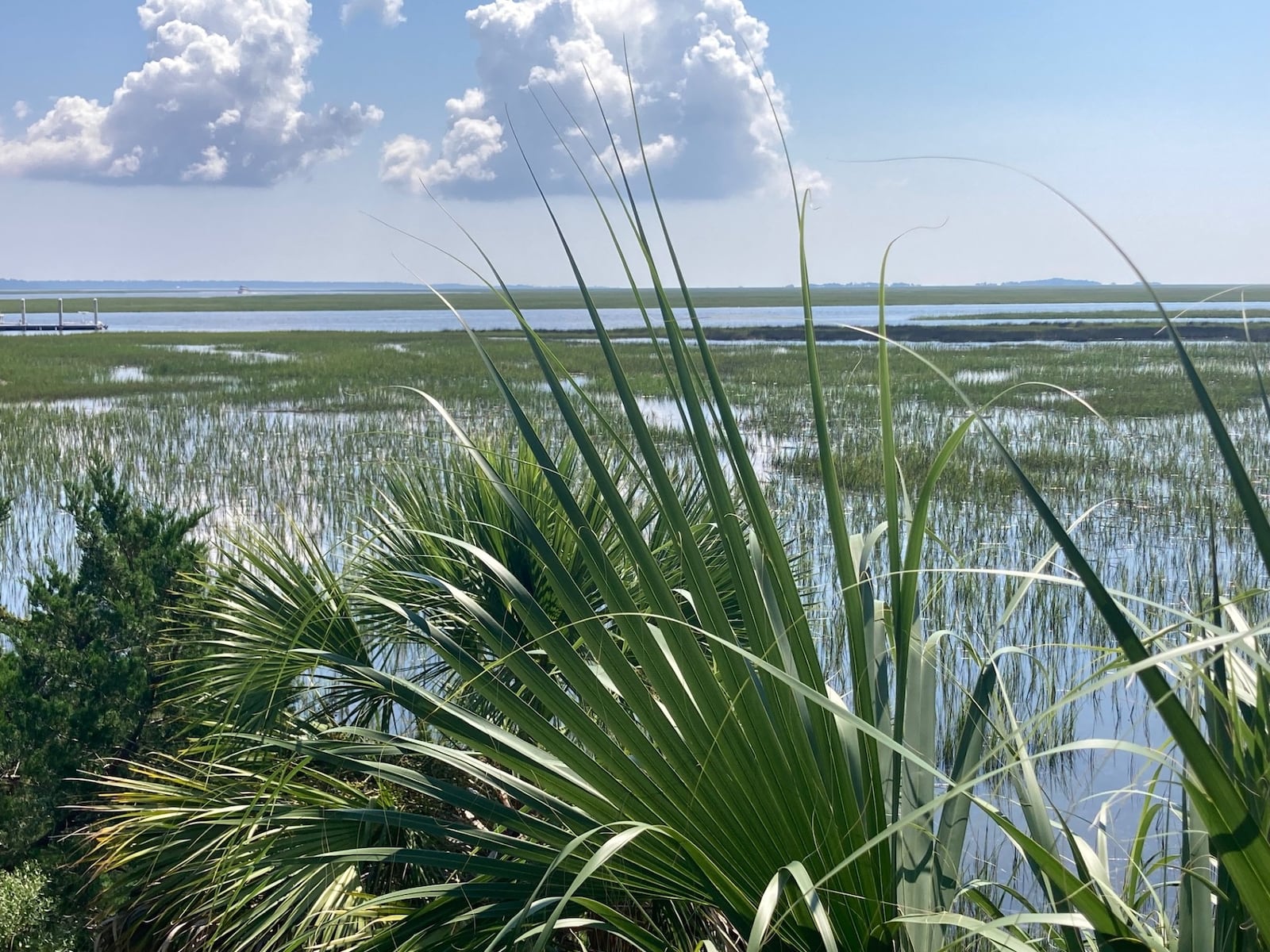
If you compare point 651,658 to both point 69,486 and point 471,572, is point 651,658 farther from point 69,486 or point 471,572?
point 69,486

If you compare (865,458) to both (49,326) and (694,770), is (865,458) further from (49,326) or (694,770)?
(49,326)

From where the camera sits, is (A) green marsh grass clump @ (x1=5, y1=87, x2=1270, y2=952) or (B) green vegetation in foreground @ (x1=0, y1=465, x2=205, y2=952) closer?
(A) green marsh grass clump @ (x1=5, y1=87, x2=1270, y2=952)

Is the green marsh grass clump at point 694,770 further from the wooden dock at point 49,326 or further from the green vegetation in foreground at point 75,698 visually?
the wooden dock at point 49,326

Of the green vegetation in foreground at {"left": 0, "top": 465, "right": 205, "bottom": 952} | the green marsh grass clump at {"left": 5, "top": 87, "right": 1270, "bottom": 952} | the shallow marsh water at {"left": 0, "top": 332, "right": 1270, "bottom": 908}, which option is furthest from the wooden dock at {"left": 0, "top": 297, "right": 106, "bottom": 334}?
the green marsh grass clump at {"left": 5, "top": 87, "right": 1270, "bottom": 952}

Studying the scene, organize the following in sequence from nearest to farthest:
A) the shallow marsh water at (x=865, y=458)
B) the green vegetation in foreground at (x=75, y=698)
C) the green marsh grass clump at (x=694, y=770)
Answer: the green marsh grass clump at (x=694, y=770) → the green vegetation in foreground at (x=75, y=698) → the shallow marsh water at (x=865, y=458)

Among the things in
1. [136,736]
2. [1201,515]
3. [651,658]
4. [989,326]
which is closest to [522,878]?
[651,658]

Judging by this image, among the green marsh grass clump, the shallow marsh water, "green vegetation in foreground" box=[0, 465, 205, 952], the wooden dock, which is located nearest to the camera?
the green marsh grass clump

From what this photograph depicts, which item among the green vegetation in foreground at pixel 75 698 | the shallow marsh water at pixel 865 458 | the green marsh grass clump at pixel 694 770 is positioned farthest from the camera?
the shallow marsh water at pixel 865 458

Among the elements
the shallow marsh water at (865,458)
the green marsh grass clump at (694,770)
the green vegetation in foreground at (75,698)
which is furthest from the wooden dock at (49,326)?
the green marsh grass clump at (694,770)

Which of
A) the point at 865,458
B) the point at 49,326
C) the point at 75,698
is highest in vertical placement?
the point at 49,326

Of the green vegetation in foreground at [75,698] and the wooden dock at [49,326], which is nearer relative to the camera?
the green vegetation in foreground at [75,698]

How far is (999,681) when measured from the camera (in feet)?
Result: 6.50

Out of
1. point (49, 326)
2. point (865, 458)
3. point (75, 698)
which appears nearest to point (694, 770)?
point (75, 698)

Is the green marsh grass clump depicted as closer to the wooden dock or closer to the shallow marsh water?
the shallow marsh water
